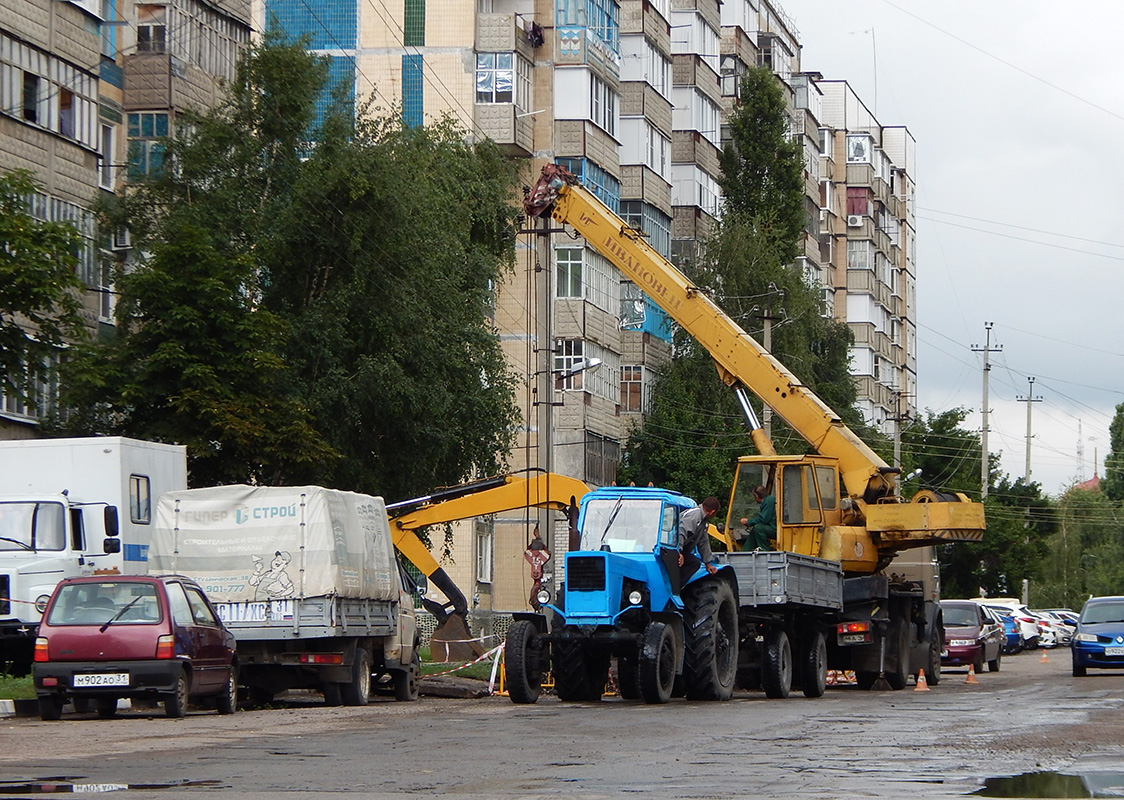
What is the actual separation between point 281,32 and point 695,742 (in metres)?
26.4

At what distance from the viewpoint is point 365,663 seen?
25.5 metres

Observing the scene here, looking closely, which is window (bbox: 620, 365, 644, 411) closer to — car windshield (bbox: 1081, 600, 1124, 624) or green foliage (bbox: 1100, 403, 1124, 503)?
car windshield (bbox: 1081, 600, 1124, 624)

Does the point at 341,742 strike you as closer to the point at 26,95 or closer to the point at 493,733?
the point at 493,733

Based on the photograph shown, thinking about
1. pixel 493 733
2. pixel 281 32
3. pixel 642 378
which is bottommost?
pixel 493 733

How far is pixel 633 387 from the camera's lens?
63344 millimetres

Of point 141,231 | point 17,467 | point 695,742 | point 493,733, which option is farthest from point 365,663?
point 141,231

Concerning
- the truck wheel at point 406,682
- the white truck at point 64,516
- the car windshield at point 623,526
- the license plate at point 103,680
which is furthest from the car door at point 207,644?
the truck wheel at point 406,682

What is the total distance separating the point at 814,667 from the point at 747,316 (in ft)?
128

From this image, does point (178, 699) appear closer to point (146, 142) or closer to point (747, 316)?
point (146, 142)

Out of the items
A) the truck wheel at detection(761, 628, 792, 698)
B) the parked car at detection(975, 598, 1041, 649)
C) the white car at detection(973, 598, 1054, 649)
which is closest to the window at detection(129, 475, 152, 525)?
the truck wheel at detection(761, 628, 792, 698)

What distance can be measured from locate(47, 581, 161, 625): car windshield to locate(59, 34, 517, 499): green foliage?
10960 millimetres

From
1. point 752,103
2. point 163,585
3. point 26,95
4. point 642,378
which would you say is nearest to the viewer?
point 163,585

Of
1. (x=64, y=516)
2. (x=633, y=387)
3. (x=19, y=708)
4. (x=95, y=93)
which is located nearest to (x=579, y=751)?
(x=19, y=708)

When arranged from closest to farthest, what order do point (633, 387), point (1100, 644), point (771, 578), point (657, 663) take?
point (657, 663) < point (771, 578) < point (1100, 644) < point (633, 387)
